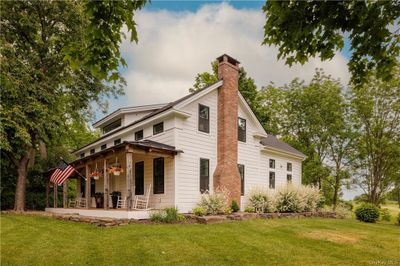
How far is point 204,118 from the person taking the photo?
619 inches

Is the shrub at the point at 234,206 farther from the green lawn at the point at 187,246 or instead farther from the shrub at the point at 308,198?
the green lawn at the point at 187,246

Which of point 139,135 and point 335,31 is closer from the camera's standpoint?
point 335,31

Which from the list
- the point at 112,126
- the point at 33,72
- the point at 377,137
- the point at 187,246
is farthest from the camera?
the point at 377,137

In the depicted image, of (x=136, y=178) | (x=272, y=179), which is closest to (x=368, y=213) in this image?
(x=272, y=179)

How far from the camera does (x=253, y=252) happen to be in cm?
738

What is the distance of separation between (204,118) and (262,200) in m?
5.21

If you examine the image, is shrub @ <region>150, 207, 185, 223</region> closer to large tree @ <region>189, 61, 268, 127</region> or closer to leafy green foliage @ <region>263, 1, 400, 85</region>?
leafy green foliage @ <region>263, 1, 400, 85</region>

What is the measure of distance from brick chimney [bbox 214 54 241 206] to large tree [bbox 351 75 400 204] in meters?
16.4

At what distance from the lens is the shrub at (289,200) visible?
55.2 ft

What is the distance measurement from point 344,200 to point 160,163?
2662 centimetres

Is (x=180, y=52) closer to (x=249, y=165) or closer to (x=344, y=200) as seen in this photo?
(x=249, y=165)

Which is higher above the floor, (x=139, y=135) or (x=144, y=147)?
(x=139, y=135)

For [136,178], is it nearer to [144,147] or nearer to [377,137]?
[144,147]

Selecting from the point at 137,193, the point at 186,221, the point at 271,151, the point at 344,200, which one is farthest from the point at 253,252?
the point at 344,200
